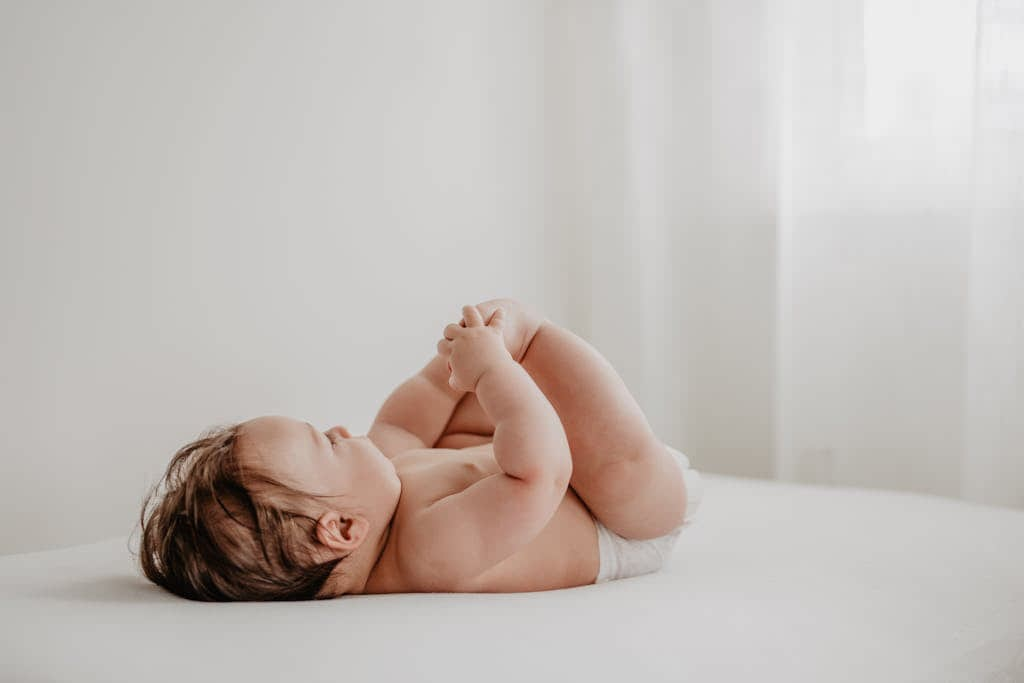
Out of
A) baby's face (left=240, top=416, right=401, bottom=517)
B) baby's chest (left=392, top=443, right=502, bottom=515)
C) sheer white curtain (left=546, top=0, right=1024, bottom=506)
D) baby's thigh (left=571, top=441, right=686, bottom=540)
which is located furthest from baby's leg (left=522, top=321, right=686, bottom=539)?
sheer white curtain (left=546, top=0, right=1024, bottom=506)

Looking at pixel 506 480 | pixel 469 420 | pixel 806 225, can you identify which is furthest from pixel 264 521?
pixel 806 225

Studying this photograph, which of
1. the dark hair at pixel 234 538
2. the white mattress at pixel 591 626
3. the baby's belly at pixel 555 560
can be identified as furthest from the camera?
the baby's belly at pixel 555 560

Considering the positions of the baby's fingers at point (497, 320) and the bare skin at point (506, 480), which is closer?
the bare skin at point (506, 480)

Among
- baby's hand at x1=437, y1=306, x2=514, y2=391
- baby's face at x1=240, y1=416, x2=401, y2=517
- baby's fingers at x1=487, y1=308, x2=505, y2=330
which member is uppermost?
baby's fingers at x1=487, y1=308, x2=505, y2=330

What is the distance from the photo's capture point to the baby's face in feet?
3.18

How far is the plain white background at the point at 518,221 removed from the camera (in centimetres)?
139

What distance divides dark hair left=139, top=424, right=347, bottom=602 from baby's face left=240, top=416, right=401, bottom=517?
17 mm

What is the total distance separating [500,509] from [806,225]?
50.9 inches

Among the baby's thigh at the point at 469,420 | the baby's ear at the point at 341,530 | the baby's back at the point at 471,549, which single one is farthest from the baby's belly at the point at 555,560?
the baby's thigh at the point at 469,420

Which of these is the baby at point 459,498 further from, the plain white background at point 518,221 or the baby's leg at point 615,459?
the plain white background at point 518,221

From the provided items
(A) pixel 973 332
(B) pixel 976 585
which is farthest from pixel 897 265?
(B) pixel 976 585

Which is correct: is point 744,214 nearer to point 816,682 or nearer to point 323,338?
point 323,338

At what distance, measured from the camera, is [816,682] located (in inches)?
31.1

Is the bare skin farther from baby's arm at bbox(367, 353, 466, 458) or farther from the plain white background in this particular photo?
the plain white background
